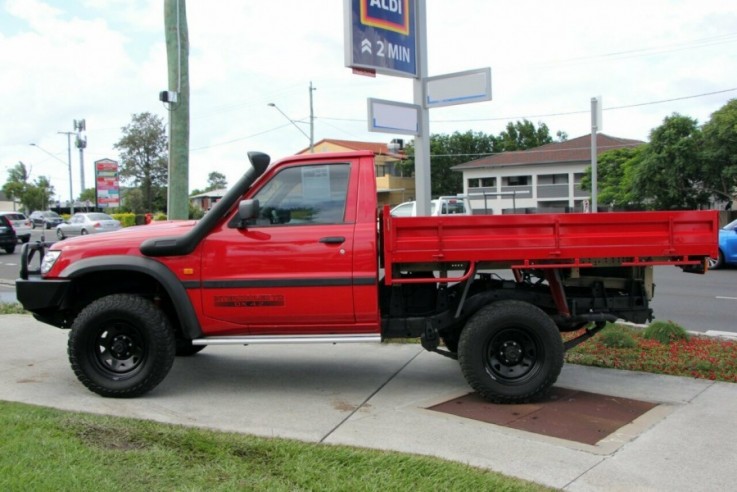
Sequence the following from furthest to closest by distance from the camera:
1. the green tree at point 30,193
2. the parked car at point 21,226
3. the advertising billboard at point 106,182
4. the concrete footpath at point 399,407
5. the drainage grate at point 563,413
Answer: the green tree at point 30,193, the advertising billboard at point 106,182, the parked car at point 21,226, the drainage grate at point 563,413, the concrete footpath at point 399,407

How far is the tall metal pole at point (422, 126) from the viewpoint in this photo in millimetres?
8438

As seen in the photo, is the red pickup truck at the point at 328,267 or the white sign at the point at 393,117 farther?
the white sign at the point at 393,117

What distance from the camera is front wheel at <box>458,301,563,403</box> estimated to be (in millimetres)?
5312

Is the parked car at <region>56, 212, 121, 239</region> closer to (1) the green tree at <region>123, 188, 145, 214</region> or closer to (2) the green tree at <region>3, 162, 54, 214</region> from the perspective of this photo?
(1) the green tree at <region>123, 188, 145, 214</region>

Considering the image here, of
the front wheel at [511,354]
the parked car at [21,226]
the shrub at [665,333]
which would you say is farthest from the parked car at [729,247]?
the parked car at [21,226]

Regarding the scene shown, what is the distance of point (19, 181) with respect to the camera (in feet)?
356

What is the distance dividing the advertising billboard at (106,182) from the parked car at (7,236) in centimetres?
3621

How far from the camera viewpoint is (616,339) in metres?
7.30

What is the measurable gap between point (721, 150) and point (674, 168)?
215 centimetres

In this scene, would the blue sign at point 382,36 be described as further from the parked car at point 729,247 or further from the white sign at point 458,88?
the parked car at point 729,247

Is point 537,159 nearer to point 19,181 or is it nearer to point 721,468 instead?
point 721,468

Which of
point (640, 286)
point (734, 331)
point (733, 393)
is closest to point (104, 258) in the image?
point (640, 286)

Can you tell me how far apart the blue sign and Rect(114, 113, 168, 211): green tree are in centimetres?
6552

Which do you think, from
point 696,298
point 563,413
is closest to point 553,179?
point 696,298
